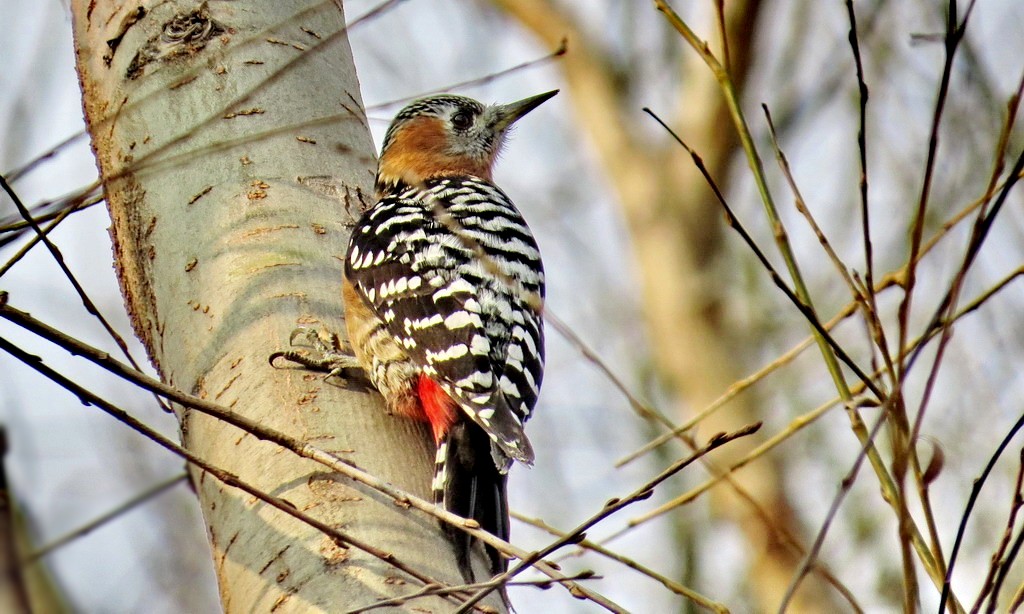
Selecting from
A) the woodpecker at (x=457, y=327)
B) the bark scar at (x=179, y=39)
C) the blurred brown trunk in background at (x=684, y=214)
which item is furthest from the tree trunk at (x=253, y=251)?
the blurred brown trunk in background at (x=684, y=214)

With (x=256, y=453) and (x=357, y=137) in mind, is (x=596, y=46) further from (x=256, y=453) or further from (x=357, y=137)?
(x=256, y=453)

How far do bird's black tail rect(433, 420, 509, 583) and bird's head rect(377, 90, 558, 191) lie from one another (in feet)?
7.42

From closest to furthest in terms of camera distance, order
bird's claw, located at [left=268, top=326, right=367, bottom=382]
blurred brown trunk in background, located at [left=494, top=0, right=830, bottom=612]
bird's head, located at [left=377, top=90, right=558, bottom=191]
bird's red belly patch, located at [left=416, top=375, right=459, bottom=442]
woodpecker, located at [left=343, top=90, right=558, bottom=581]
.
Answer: bird's claw, located at [left=268, top=326, right=367, bottom=382]
woodpecker, located at [left=343, top=90, right=558, bottom=581]
bird's red belly patch, located at [left=416, top=375, right=459, bottom=442]
bird's head, located at [left=377, top=90, right=558, bottom=191]
blurred brown trunk in background, located at [left=494, top=0, right=830, bottom=612]

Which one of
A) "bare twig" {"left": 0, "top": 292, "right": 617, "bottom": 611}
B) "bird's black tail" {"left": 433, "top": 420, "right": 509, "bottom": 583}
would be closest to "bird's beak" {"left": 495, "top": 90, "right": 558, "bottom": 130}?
"bird's black tail" {"left": 433, "top": 420, "right": 509, "bottom": 583}

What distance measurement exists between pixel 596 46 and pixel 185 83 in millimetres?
6578

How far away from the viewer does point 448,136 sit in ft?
18.9

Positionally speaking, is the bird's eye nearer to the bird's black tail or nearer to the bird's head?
the bird's head

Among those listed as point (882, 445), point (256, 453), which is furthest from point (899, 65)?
point (256, 453)

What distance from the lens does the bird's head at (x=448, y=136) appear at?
5.58m

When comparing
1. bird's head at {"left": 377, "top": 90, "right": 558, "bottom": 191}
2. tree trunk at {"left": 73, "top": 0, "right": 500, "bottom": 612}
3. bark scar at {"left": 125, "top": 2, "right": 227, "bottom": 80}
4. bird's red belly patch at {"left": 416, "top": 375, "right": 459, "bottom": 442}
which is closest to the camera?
tree trunk at {"left": 73, "top": 0, "right": 500, "bottom": 612}

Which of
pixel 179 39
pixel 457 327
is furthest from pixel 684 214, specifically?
pixel 179 39

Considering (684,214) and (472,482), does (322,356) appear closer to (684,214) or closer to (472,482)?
(472,482)

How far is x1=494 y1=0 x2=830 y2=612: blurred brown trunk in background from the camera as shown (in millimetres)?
7863

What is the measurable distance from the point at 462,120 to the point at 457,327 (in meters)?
2.23
